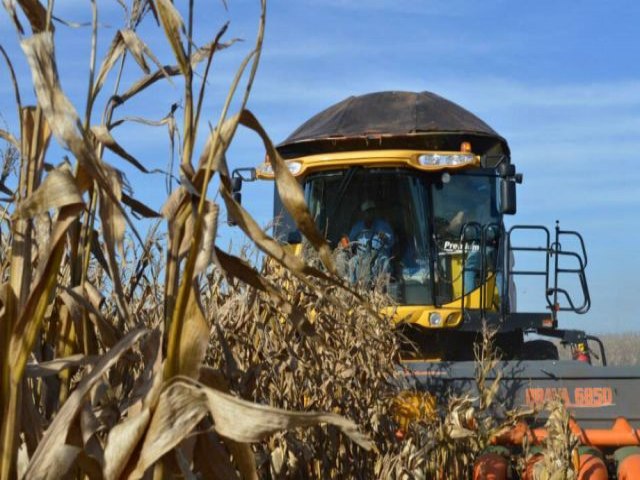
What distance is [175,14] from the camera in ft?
5.29

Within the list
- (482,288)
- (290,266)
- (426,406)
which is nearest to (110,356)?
(290,266)

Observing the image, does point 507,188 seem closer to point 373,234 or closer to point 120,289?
point 373,234

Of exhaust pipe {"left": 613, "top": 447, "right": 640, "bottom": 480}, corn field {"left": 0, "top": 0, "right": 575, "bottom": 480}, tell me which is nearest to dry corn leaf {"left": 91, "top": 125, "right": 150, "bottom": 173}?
corn field {"left": 0, "top": 0, "right": 575, "bottom": 480}

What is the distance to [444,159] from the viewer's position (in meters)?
8.80

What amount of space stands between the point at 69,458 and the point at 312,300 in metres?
2.78

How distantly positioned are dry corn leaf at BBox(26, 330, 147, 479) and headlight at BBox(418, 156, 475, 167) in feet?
23.8

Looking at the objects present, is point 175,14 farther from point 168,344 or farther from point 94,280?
point 94,280

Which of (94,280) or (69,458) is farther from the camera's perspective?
(94,280)

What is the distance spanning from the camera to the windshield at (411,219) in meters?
8.75

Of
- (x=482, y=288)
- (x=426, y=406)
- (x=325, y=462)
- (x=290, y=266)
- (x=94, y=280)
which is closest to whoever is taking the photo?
(x=290, y=266)

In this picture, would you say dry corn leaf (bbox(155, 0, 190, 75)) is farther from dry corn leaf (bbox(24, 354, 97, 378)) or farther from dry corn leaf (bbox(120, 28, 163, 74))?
dry corn leaf (bbox(24, 354, 97, 378))

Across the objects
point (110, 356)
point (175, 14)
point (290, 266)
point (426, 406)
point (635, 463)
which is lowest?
point (635, 463)

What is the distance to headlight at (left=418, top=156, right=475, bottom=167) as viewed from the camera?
873 cm

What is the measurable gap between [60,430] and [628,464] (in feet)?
15.9
